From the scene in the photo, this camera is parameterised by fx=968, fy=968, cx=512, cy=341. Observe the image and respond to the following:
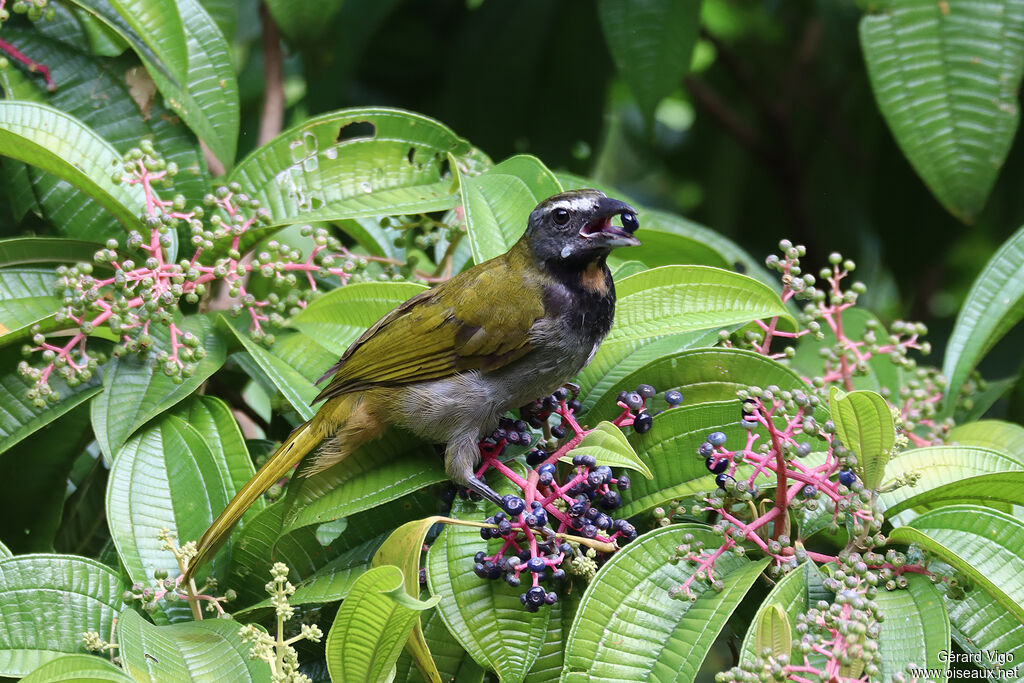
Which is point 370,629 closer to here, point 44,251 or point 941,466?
point 941,466

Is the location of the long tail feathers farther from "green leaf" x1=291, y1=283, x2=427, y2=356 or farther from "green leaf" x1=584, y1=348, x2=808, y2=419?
"green leaf" x1=584, y1=348, x2=808, y2=419

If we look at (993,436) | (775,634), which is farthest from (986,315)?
(775,634)

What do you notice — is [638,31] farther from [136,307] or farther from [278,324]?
[136,307]

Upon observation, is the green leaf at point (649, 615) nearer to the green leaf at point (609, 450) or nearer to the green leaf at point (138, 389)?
the green leaf at point (609, 450)

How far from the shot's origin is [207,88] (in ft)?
8.77

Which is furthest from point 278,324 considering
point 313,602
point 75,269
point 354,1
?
point 354,1

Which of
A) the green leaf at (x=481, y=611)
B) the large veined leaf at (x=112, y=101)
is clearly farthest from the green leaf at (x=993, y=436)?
the large veined leaf at (x=112, y=101)

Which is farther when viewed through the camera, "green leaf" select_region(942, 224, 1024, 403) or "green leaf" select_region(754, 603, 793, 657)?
"green leaf" select_region(942, 224, 1024, 403)

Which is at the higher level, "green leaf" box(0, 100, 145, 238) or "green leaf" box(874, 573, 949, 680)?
"green leaf" box(0, 100, 145, 238)

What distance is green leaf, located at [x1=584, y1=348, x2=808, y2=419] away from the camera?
6.88 ft

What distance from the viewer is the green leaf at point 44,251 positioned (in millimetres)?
2254

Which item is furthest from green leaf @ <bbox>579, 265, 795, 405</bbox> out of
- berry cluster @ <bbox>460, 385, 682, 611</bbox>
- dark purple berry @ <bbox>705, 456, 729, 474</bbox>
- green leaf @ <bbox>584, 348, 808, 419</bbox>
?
dark purple berry @ <bbox>705, 456, 729, 474</bbox>

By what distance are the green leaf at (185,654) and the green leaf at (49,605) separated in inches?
7.1

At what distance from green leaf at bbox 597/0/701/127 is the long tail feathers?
163 centimetres
